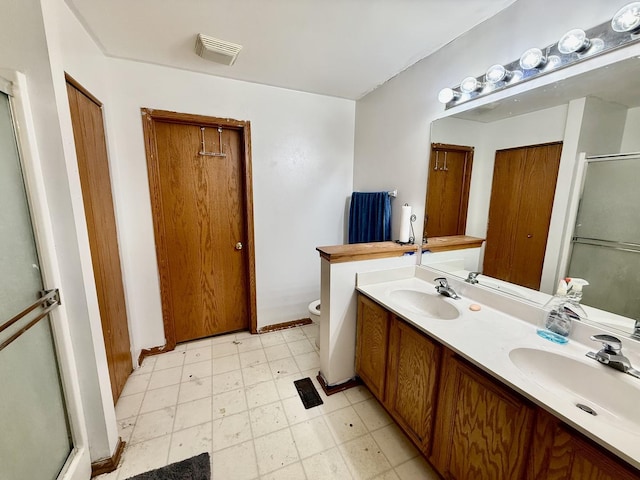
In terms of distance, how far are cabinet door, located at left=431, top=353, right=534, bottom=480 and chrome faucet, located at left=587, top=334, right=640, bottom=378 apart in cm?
38

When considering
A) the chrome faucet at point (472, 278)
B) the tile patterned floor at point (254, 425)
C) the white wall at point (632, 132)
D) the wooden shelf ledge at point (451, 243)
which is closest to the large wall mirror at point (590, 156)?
the white wall at point (632, 132)

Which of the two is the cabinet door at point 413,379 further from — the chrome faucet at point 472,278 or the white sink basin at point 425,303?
the chrome faucet at point 472,278

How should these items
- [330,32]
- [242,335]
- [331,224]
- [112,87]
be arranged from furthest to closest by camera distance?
[331,224]
[242,335]
[112,87]
[330,32]

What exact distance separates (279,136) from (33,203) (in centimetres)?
175

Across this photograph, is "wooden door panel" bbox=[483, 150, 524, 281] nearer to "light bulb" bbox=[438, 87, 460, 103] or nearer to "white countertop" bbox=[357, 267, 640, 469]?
"white countertop" bbox=[357, 267, 640, 469]

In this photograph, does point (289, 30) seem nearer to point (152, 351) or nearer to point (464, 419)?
point (464, 419)

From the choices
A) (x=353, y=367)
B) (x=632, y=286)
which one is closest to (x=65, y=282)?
(x=353, y=367)

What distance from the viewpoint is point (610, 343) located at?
35.9 inches

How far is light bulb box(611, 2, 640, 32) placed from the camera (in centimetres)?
89

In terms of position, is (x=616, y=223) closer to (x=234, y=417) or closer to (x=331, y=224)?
(x=331, y=224)

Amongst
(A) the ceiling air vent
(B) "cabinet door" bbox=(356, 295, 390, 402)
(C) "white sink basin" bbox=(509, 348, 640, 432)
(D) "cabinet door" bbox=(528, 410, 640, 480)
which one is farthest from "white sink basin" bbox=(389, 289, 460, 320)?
(A) the ceiling air vent

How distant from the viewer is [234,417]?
1.62m

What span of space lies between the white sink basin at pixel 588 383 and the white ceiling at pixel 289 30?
1684mm

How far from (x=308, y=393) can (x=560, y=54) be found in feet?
7.71
